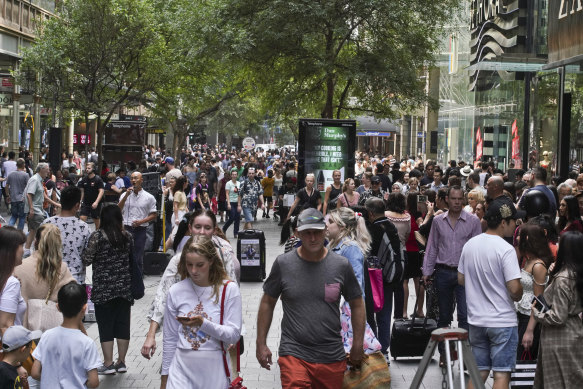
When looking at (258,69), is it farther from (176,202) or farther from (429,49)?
(176,202)

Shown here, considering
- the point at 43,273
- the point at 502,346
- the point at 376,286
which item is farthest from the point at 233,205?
the point at 502,346

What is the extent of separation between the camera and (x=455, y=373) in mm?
5957

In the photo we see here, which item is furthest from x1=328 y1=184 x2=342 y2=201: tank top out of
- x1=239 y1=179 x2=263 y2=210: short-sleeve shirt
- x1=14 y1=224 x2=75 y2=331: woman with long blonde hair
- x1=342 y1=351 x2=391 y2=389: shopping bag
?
x1=342 y1=351 x2=391 y2=389: shopping bag

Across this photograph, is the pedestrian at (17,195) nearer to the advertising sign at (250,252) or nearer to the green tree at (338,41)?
the advertising sign at (250,252)

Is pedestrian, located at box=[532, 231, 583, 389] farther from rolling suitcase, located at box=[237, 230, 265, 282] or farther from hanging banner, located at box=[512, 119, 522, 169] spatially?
hanging banner, located at box=[512, 119, 522, 169]

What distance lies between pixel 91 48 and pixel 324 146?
10.6m

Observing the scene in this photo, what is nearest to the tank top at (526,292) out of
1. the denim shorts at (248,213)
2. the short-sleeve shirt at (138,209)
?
the short-sleeve shirt at (138,209)

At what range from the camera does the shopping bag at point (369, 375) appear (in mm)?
6301

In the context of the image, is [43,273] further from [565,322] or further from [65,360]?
[565,322]

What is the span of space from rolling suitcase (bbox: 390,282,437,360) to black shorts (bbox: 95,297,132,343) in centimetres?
273

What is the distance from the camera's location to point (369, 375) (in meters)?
6.38

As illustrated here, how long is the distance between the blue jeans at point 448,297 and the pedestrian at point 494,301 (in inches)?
79.7

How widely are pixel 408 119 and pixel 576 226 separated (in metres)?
52.9

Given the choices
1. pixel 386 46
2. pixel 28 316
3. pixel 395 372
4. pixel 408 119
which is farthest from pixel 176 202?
pixel 408 119
